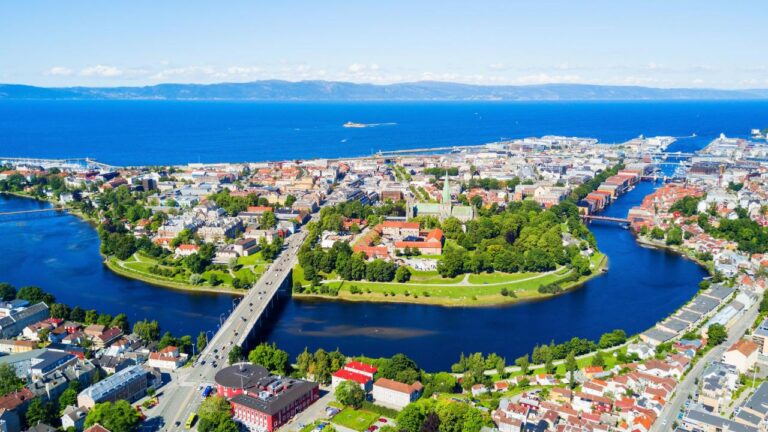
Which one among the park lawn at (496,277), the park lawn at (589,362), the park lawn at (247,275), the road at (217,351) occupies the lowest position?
the park lawn at (247,275)

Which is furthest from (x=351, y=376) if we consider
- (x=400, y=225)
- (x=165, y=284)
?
(x=400, y=225)

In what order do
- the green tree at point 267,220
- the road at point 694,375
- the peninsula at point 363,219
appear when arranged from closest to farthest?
the road at point 694,375
the peninsula at point 363,219
the green tree at point 267,220

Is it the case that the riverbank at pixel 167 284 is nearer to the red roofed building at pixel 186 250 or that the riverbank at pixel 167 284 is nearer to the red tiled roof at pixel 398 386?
the red roofed building at pixel 186 250

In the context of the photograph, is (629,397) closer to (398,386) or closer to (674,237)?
(398,386)

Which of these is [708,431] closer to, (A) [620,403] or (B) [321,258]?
(A) [620,403]

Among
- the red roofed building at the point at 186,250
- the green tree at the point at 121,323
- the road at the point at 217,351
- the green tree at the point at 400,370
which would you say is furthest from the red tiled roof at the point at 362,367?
the red roofed building at the point at 186,250

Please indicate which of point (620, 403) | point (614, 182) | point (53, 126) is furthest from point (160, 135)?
point (620, 403)
